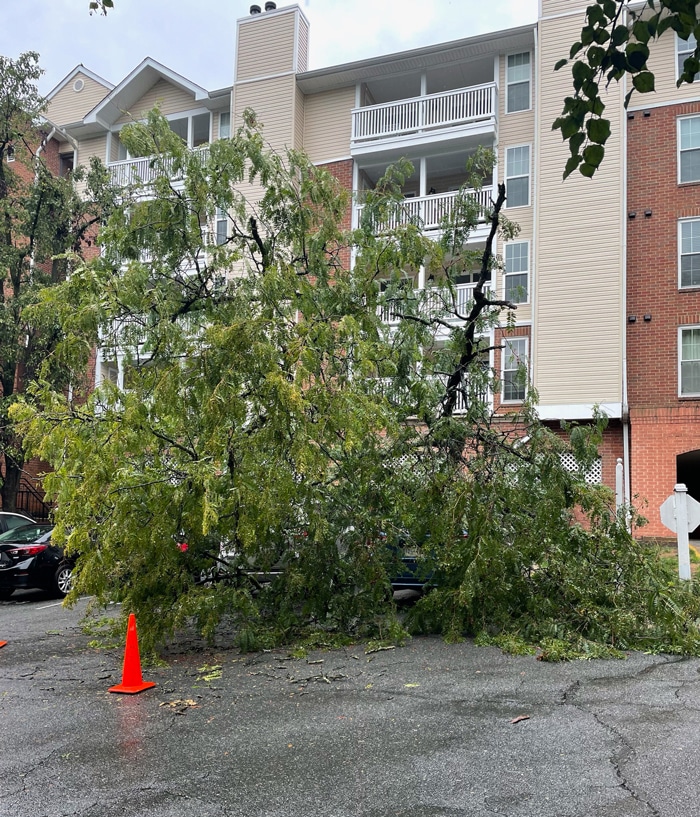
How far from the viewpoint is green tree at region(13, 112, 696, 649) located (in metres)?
7.85

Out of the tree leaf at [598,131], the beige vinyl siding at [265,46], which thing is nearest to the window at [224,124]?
the beige vinyl siding at [265,46]

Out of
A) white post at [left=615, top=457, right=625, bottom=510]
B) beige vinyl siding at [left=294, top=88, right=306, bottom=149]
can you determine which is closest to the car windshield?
white post at [left=615, top=457, right=625, bottom=510]

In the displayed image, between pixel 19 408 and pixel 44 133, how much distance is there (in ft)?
70.5

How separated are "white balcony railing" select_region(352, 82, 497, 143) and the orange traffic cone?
59.7 ft

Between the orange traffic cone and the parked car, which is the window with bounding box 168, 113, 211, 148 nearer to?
the parked car

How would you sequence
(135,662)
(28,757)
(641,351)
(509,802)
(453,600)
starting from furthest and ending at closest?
(641,351), (453,600), (135,662), (28,757), (509,802)

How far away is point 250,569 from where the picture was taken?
8.92 metres

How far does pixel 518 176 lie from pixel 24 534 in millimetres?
15675

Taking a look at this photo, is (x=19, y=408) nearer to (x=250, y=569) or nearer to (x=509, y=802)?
(x=250, y=569)

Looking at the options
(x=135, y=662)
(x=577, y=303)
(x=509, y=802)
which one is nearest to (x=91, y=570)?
(x=135, y=662)

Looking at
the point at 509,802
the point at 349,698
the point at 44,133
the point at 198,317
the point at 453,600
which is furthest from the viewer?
the point at 44,133

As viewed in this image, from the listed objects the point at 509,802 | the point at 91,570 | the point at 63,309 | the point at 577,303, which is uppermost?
the point at 577,303

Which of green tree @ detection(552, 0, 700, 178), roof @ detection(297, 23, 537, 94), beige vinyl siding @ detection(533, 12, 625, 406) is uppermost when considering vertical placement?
roof @ detection(297, 23, 537, 94)

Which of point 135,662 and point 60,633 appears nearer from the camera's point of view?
point 135,662
